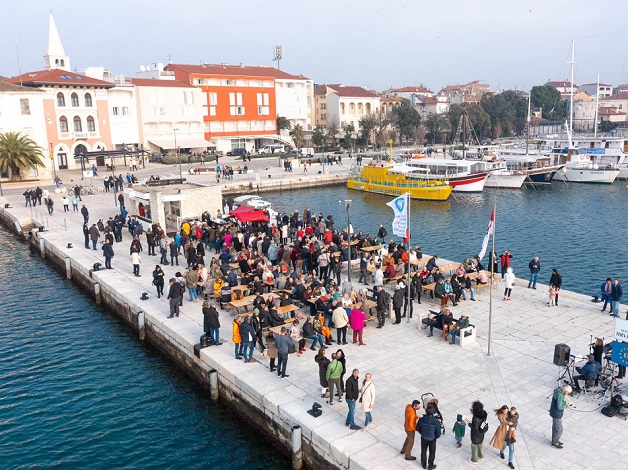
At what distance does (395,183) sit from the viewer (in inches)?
2064

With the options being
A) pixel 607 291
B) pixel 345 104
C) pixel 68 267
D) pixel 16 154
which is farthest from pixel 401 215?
pixel 345 104

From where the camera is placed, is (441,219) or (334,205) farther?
(334,205)

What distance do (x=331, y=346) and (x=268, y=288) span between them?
457 cm

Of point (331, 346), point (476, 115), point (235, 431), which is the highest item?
point (476, 115)

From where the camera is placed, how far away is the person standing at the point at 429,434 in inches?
396

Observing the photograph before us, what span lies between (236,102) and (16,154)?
40182 mm

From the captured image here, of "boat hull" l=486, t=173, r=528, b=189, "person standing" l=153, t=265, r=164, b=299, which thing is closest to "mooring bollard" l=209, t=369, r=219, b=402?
"person standing" l=153, t=265, r=164, b=299

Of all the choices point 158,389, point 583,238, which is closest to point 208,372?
point 158,389

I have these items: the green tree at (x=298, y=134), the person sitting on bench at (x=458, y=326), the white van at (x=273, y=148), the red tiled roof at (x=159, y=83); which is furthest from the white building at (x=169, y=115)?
the person sitting on bench at (x=458, y=326)

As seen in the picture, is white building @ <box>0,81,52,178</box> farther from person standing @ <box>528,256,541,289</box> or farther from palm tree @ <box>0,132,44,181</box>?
person standing @ <box>528,256,541,289</box>

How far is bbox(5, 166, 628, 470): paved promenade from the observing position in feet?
35.2

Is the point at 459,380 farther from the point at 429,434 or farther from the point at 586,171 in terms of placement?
the point at 586,171

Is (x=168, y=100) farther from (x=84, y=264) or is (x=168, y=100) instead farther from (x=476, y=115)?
(x=476, y=115)

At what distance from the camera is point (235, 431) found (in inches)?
545
